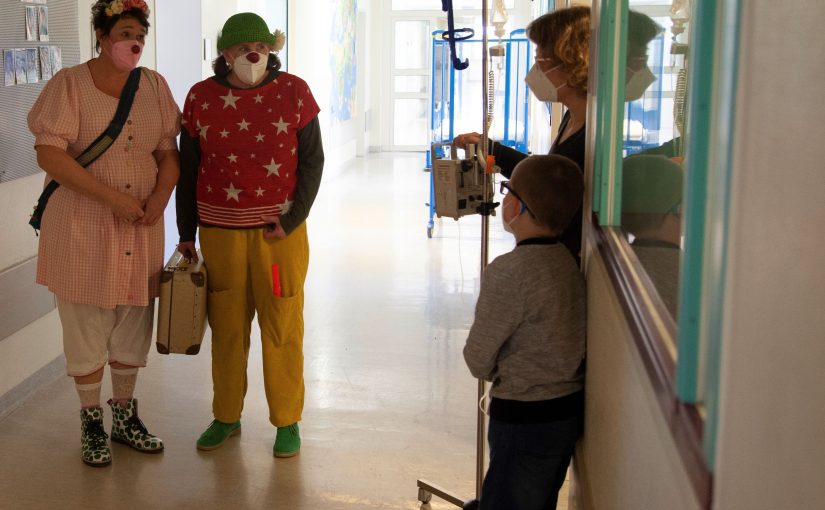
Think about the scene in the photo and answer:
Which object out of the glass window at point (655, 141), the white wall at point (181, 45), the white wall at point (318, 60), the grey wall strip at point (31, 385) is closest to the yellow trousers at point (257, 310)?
the grey wall strip at point (31, 385)

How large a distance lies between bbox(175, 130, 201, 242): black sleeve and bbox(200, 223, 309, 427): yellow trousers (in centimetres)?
9

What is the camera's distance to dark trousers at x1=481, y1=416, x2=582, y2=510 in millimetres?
2234

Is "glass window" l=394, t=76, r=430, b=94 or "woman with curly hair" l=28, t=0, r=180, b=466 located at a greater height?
"glass window" l=394, t=76, r=430, b=94

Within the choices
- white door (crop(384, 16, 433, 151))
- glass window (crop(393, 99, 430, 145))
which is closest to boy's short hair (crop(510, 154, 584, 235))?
white door (crop(384, 16, 433, 151))

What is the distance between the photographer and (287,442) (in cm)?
338

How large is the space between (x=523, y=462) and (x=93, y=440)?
1686 millimetres

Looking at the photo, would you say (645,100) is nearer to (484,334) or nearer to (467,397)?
(484,334)

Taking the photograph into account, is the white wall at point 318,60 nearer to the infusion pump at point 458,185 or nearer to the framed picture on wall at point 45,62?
the framed picture on wall at point 45,62

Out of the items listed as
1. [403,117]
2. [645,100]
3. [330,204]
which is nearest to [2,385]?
[645,100]

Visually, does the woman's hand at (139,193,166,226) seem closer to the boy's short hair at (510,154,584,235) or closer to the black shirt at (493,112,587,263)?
the black shirt at (493,112,587,263)

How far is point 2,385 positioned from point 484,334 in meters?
2.30

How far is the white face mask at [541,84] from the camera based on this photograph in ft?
8.31

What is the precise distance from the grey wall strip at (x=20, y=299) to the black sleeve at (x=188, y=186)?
858 millimetres

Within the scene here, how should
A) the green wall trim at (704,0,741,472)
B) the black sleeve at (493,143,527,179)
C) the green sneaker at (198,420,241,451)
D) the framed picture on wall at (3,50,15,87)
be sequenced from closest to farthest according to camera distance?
1. the green wall trim at (704,0,741,472)
2. the black sleeve at (493,143,527,179)
3. the green sneaker at (198,420,241,451)
4. the framed picture on wall at (3,50,15,87)
